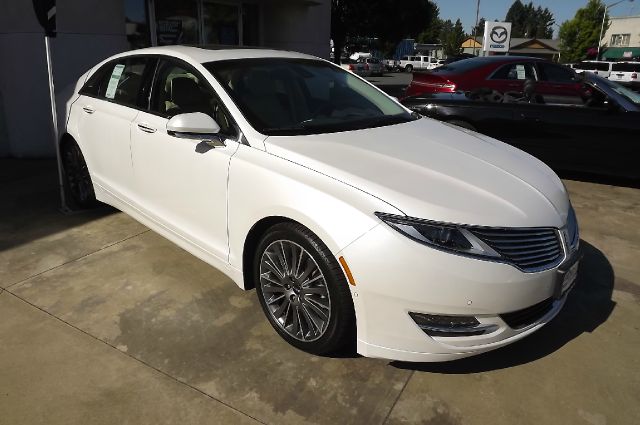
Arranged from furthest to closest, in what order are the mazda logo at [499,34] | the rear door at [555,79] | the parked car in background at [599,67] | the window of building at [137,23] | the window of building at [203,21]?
the parked car in background at [599,67]
the mazda logo at [499,34]
the rear door at [555,79]
the window of building at [203,21]
the window of building at [137,23]

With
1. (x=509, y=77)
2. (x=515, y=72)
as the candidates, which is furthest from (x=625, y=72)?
(x=509, y=77)

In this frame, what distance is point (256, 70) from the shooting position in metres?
3.31

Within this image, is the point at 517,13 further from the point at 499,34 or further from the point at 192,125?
the point at 192,125

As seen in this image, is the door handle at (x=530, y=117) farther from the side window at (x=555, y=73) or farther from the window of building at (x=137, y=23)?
the window of building at (x=137, y=23)

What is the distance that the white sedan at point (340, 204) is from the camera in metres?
2.19

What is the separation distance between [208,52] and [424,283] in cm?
228

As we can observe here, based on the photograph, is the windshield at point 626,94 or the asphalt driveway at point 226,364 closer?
the asphalt driveway at point 226,364

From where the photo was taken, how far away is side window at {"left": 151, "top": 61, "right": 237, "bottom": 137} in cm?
309

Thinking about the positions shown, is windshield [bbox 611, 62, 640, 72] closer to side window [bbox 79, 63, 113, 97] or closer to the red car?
the red car

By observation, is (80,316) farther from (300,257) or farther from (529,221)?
(529,221)

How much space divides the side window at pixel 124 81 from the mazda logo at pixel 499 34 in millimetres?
23697

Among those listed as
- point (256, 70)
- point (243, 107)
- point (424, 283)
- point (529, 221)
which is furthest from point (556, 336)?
point (256, 70)

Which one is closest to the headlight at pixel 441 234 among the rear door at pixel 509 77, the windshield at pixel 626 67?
the rear door at pixel 509 77

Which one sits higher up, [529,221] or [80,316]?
[529,221]
